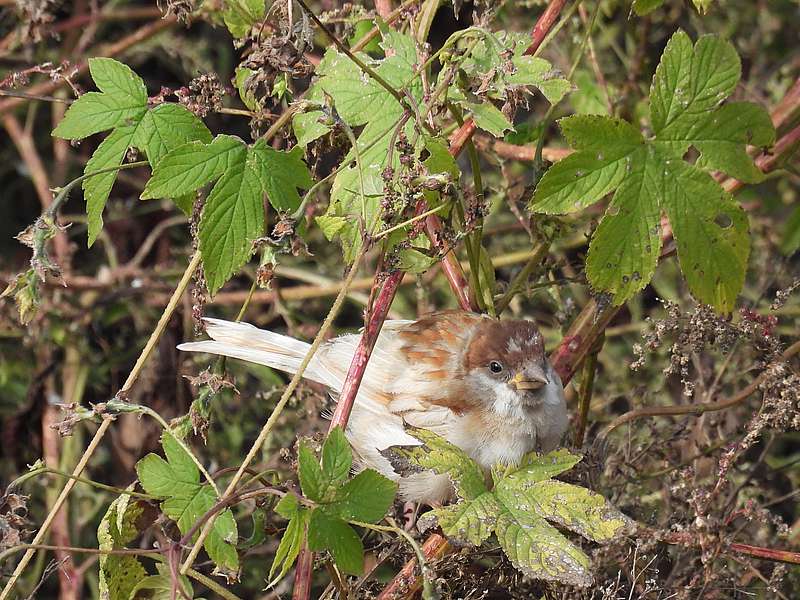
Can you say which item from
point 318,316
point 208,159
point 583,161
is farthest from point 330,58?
point 318,316

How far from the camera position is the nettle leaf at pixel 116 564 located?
189 cm

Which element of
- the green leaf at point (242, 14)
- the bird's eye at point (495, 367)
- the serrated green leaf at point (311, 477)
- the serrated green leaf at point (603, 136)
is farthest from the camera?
the bird's eye at point (495, 367)

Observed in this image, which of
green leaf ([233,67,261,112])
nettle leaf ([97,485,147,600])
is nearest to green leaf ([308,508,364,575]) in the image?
nettle leaf ([97,485,147,600])

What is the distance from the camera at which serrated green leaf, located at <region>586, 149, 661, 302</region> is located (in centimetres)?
197

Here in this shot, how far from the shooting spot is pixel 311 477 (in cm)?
163

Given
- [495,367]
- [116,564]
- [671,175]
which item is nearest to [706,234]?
[671,175]

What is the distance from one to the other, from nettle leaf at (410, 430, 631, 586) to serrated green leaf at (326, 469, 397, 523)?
0.39 feet

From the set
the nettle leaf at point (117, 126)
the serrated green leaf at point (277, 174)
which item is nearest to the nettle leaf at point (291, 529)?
the serrated green leaf at point (277, 174)

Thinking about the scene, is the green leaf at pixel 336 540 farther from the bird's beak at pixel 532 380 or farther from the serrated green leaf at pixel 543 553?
the bird's beak at pixel 532 380

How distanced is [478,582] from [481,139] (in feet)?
4.40

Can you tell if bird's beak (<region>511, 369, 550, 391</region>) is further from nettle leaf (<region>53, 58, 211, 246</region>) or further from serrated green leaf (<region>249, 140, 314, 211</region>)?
nettle leaf (<region>53, 58, 211, 246</region>)

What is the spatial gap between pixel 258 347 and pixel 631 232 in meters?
1.08

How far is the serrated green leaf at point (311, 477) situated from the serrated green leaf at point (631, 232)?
682 millimetres

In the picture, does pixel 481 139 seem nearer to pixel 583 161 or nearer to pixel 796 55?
pixel 583 161
